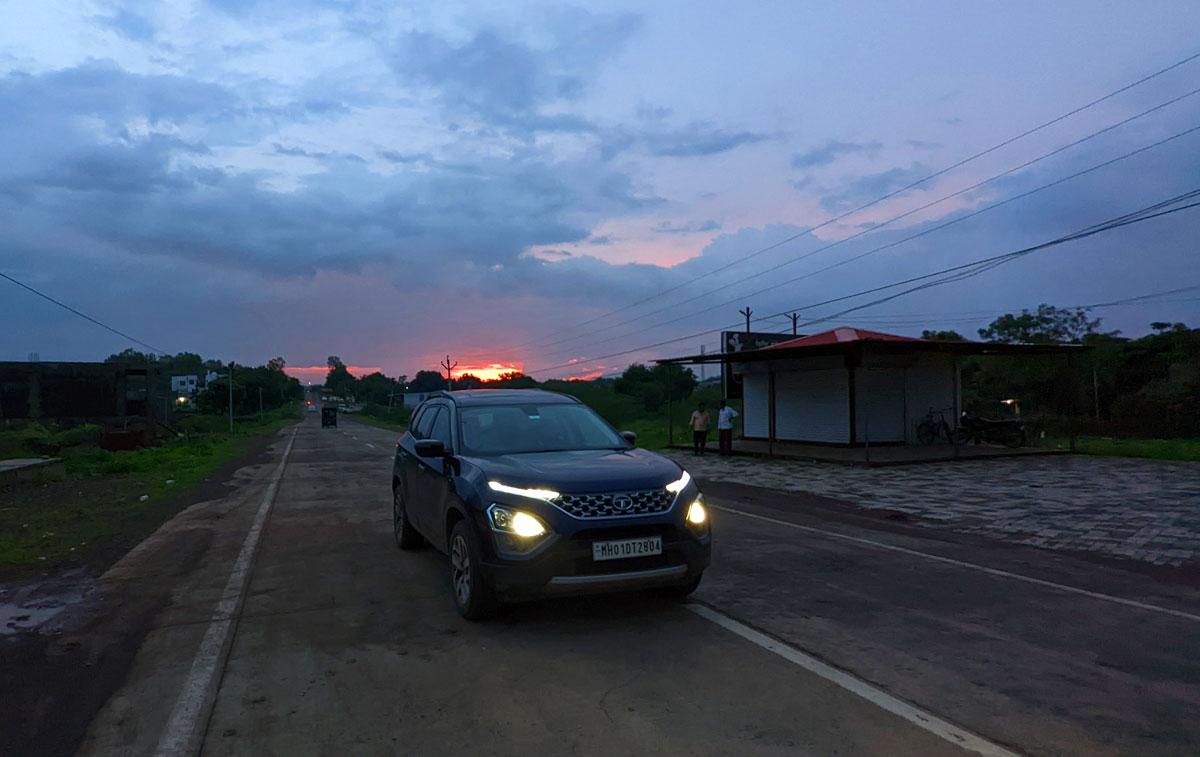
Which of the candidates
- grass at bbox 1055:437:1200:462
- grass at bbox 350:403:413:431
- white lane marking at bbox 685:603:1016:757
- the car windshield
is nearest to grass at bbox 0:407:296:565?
the car windshield

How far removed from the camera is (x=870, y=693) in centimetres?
402

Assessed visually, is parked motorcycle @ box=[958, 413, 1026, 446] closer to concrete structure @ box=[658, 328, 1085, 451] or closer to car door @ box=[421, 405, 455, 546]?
concrete structure @ box=[658, 328, 1085, 451]

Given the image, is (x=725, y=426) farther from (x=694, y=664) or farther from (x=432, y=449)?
(x=694, y=664)

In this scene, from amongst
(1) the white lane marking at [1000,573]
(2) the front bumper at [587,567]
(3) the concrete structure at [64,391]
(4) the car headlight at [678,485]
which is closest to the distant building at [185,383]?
(3) the concrete structure at [64,391]

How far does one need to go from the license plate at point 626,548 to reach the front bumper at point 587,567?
0.09ft

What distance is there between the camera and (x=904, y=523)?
33.9ft

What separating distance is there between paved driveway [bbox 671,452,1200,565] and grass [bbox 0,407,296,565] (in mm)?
10764

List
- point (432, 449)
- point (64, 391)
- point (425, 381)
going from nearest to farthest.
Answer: point (432, 449)
point (64, 391)
point (425, 381)

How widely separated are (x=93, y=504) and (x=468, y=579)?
1133 cm

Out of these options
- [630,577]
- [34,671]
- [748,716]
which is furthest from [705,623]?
[34,671]

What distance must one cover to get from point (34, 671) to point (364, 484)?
1068cm

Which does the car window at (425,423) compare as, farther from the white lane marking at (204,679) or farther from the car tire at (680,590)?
the car tire at (680,590)

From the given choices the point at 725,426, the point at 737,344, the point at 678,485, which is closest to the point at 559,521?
the point at 678,485

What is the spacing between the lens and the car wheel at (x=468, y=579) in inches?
204
